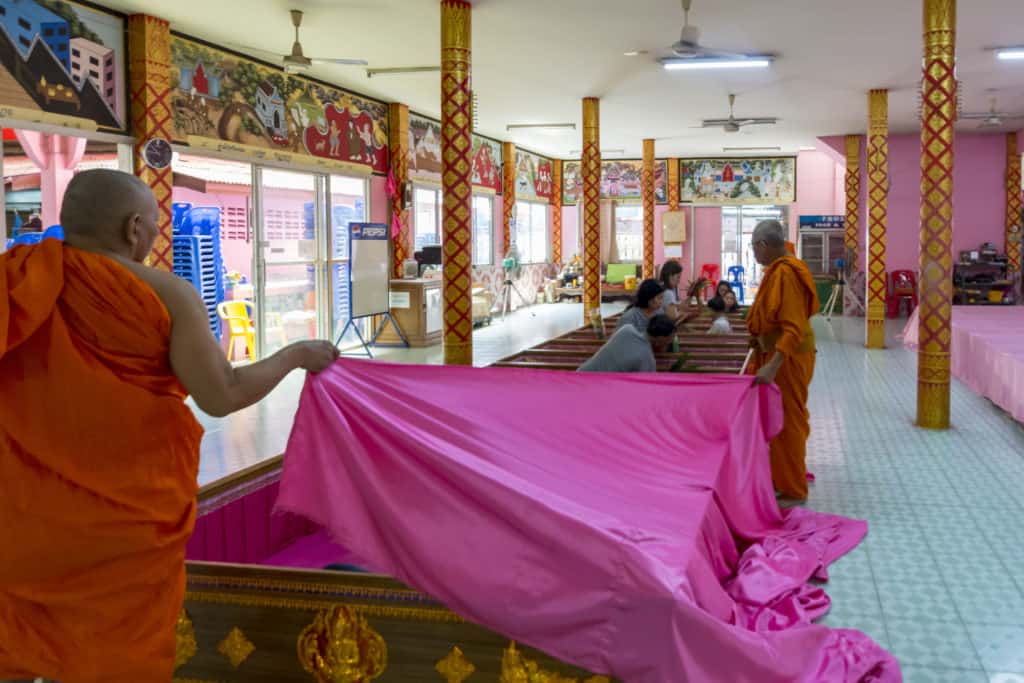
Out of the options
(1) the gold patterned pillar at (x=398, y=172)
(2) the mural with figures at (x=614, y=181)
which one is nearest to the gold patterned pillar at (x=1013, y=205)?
(2) the mural with figures at (x=614, y=181)

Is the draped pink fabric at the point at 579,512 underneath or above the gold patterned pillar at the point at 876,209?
underneath

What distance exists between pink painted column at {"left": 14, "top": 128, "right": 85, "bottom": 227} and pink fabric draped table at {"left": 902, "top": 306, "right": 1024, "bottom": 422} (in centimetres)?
854

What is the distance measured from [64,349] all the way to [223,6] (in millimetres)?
7138

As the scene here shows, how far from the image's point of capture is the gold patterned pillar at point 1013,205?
17.5 metres

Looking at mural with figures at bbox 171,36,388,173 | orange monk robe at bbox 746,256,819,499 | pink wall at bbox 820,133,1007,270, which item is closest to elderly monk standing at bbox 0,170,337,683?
orange monk robe at bbox 746,256,819,499

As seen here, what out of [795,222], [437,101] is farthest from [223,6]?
[795,222]

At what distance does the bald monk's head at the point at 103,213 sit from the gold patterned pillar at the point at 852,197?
16019mm

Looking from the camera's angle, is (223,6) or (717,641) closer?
(717,641)

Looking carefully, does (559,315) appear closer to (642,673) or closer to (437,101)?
(437,101)

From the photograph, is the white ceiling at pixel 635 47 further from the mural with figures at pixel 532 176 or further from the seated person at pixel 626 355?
the seated person at pixel 626 355

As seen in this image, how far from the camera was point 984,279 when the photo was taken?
17078 millimetres

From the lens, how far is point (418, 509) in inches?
105

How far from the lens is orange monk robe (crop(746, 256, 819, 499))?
17.0 feet

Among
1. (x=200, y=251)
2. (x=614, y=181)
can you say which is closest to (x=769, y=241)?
(x=200, y=251)
